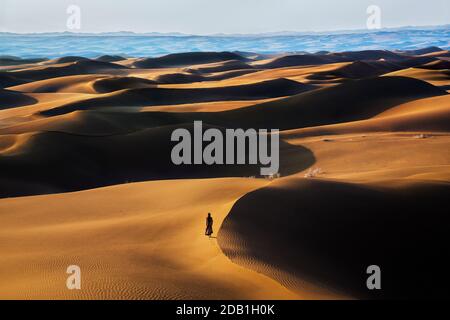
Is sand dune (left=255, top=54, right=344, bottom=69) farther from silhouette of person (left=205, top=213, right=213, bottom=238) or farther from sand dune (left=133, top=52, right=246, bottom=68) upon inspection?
silhouette of person (left=205, top=213, right=213, bottom=238)

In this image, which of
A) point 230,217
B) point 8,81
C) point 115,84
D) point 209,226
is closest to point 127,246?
point 209,226

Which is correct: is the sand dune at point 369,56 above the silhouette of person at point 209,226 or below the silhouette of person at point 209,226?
above

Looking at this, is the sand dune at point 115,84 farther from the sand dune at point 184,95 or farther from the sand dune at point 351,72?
the sand dune at point 351,72

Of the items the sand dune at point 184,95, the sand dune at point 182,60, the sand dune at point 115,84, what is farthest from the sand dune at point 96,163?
the sand dune at point 182,60

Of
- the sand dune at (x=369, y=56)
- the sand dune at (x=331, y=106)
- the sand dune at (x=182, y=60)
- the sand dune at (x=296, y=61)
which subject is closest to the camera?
the sand dune at (x=331, y=106)

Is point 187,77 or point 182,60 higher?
point 182,60

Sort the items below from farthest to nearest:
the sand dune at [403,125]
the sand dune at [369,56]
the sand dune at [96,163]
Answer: the sand dune at [369,56], the sand dune at [403,125], the sand dune at [96,163]

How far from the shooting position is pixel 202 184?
1623 cm

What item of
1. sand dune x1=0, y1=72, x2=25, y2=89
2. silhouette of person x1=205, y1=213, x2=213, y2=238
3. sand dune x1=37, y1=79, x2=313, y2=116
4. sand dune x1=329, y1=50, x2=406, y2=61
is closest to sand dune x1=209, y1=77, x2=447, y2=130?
sand dune x1=37, y1=79, x2=313, y2=116

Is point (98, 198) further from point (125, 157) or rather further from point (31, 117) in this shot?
point (31, 117)

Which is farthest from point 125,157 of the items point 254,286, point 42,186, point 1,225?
point 254,286

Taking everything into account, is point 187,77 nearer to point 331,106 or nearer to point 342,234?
point 331,106

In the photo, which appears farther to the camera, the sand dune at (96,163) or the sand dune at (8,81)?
the sand dune at (8,81)
